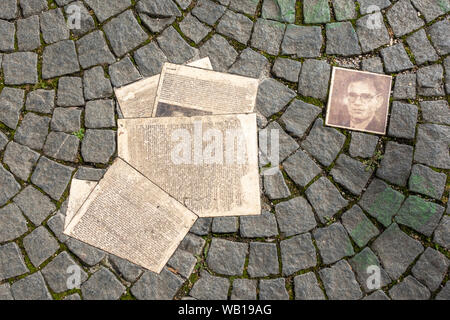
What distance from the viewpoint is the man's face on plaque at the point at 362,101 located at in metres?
3.91

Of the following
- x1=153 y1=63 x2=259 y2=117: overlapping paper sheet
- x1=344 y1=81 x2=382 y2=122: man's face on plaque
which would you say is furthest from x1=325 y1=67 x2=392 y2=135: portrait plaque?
x1=153 y1=63 x2=259 y2=117: overlapping paper sheet

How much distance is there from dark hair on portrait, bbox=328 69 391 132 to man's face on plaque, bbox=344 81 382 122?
0.03 m

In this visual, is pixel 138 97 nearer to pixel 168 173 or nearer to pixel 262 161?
pixel 168 173

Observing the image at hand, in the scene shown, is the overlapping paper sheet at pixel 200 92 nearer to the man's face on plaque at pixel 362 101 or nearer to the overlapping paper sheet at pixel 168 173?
the overlapping paper sheet at pixel 168 173

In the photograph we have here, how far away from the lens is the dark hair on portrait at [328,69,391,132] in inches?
154

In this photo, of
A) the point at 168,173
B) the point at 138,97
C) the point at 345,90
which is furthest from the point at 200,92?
the point at 345,90

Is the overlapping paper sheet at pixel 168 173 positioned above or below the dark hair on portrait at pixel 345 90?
below

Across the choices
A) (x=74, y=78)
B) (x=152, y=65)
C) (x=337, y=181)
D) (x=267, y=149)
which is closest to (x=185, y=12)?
(x=152, y=65)

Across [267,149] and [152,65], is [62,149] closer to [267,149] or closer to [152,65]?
[152,65]

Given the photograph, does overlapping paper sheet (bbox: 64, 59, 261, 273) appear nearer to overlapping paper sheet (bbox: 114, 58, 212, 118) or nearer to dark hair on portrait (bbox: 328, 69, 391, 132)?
overlapping paper sheet (bbox: 114, 58, 212, 118)

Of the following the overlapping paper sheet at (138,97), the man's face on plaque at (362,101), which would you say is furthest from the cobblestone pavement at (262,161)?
the man's face on plaque at (362,101)

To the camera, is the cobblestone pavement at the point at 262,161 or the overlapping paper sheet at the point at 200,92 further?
the overlapping paper sheet at the point at 200,92

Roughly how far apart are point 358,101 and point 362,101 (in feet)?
0.12

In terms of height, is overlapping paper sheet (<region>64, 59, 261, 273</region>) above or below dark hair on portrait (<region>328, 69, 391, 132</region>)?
below
